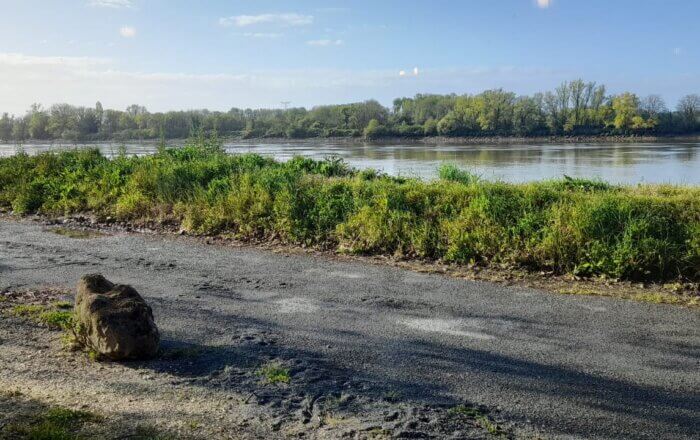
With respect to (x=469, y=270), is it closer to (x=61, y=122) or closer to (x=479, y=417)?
(x=479, y=417)

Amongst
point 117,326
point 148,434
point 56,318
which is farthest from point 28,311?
point 148,434

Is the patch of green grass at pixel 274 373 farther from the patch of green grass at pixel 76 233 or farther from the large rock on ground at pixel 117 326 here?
the patch of green grass at pixel 76 233

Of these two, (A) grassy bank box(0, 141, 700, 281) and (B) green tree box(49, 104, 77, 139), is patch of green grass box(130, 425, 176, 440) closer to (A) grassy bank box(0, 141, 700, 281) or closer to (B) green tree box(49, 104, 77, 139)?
(A) grassy bank box(0, 141, 700, 281)

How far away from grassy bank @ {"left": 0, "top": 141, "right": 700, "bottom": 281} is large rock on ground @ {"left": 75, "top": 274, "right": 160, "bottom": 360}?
541 centimetres

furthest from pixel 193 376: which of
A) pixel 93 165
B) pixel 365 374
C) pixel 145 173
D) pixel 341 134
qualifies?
pixel 341 134

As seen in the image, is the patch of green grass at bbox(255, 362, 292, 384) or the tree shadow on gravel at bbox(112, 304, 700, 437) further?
the patch of green grass at bbox(255, 362, 292, 384)

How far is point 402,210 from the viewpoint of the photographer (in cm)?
1149

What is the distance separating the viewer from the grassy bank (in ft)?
30.5

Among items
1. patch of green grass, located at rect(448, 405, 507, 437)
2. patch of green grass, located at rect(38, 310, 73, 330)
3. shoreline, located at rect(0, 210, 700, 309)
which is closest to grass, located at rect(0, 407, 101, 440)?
patch of green grass, located at rect(38, 310, 73, 330)

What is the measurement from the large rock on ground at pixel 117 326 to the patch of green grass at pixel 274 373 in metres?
1.09

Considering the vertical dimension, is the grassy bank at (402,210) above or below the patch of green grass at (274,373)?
above

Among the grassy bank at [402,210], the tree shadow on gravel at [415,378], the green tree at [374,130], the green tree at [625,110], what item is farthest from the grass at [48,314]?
the green tree at [625,110]

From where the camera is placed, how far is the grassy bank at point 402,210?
9305 mm

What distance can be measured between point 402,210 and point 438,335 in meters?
5.28
